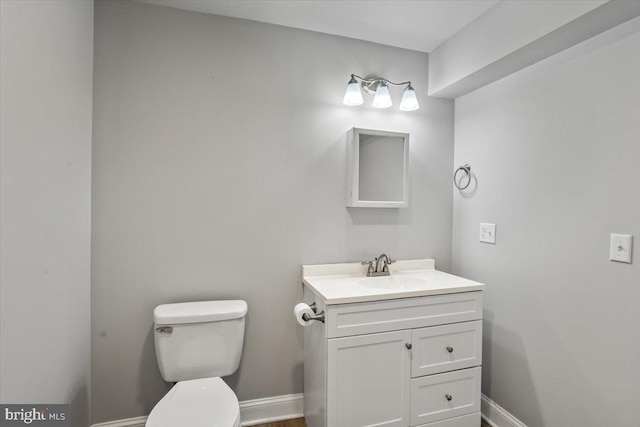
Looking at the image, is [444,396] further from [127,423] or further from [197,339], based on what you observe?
[127,423]

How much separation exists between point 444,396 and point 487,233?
3.24 ft

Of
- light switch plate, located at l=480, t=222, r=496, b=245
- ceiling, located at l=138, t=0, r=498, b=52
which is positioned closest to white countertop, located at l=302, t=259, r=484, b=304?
light switch plate, located at l=480, t=222, r=496, b=245

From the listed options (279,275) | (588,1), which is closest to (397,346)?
(279,275)

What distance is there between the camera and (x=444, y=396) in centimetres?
162

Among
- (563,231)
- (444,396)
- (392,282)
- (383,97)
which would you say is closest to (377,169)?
(383,97)

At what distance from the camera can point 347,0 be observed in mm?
1635

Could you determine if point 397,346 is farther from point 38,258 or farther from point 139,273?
point 38,258

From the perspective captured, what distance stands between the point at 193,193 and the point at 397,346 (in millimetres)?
1375

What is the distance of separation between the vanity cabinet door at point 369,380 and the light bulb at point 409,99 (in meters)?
1.38

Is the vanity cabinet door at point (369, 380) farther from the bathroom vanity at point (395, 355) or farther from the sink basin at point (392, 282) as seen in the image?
the sink basin at point (392, 282)

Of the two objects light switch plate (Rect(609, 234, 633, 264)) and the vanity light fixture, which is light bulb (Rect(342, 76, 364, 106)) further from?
light switch plate (Rect(609, 234, 633, 264))

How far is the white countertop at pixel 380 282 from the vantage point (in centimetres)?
151

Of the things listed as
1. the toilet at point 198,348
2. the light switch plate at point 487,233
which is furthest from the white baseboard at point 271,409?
the light switch plate at point 487,233

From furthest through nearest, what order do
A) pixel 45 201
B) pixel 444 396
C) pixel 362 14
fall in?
pixel 362 14 → pixel 444 396 → pixel 45 201
